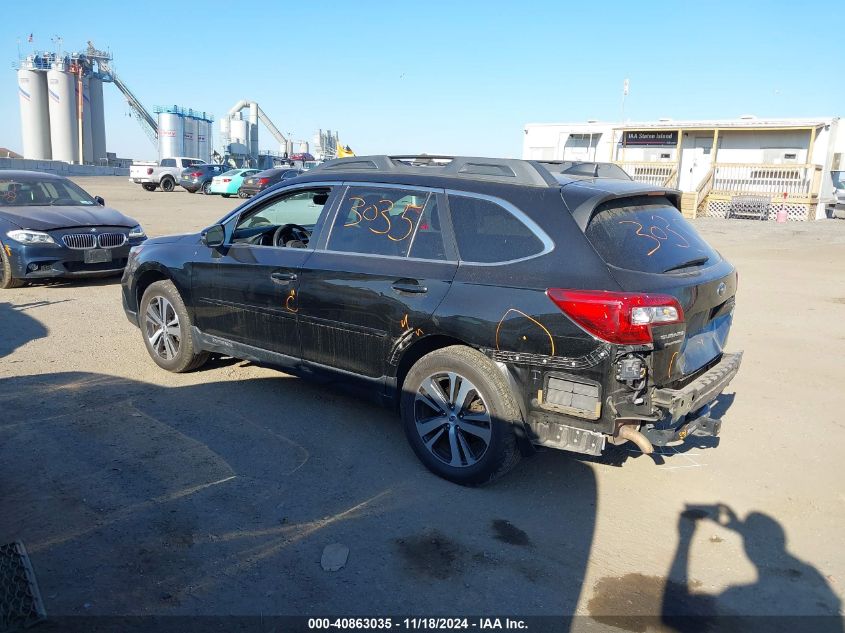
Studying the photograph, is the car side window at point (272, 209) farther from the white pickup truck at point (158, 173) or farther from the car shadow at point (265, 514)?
the white pickup truck at point (158, 173)

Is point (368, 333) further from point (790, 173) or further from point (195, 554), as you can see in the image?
point (790, 173)

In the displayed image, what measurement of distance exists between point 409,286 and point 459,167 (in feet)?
2.86

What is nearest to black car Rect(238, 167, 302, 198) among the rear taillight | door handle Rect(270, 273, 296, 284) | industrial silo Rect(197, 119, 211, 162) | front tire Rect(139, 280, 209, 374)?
front tire Rect(139, 280, 209, 374)

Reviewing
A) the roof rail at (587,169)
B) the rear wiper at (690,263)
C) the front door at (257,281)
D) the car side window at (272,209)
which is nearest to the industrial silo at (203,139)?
the car side window at (272,209)

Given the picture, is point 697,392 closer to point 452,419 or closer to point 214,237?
point 452,419

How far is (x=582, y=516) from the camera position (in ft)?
12.8

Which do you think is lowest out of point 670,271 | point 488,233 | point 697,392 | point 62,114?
point 697,392

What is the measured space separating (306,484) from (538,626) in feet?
5.57

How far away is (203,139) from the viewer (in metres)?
70.0

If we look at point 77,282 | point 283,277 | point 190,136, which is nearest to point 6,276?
point 77,282

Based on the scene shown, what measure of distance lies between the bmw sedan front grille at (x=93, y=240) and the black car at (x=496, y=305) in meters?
5.07

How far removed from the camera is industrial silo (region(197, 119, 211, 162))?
226ft

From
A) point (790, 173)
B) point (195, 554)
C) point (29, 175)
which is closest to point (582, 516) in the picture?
point (195, 554)

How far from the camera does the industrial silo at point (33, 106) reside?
65375mm
